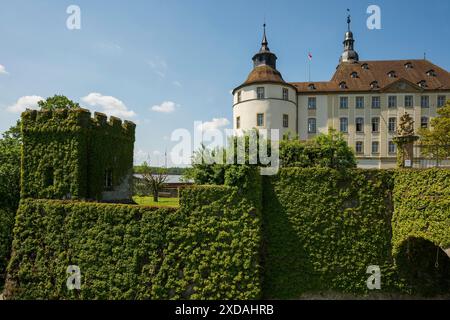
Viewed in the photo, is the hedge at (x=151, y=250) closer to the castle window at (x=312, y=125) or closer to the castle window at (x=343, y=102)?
the castle window at (x=312, y=125)

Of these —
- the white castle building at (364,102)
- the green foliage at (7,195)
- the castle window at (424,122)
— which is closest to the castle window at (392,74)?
the white castle building at (364,102)

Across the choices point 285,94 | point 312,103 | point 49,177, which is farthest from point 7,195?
point 312,103

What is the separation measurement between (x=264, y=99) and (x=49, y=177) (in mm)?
23678

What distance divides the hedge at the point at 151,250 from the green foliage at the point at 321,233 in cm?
137

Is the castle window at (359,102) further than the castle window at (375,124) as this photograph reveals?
Yes

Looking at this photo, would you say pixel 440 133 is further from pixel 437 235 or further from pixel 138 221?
pixel 138 221

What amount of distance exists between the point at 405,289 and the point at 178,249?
1025 cm

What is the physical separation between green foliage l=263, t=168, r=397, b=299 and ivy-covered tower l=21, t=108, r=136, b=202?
8.73 m

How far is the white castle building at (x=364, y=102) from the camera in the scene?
32375 millimetres

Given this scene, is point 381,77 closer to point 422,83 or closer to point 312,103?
point 422,83

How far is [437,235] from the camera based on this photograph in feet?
31.2

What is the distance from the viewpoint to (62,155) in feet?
40.7

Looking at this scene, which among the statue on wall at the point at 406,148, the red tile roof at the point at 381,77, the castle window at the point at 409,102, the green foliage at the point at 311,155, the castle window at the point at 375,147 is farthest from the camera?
the castle window at the point at 375,147
